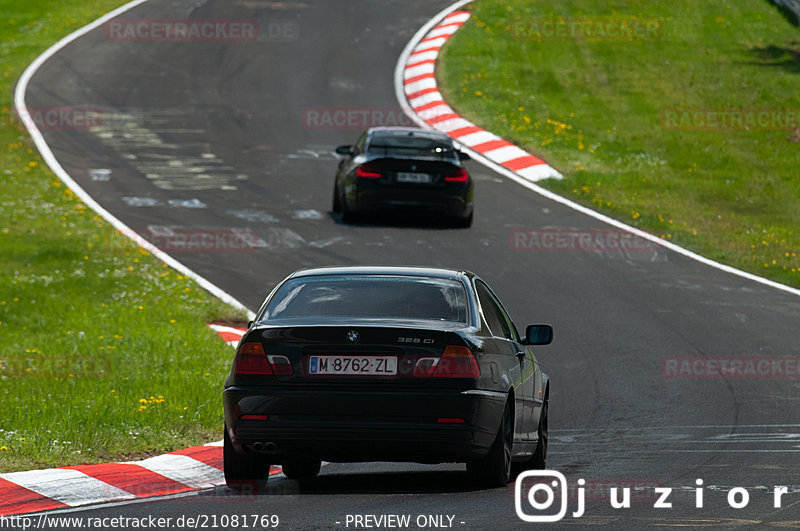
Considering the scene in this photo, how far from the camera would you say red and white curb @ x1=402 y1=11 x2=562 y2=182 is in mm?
26859

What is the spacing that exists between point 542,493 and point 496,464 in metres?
0.33

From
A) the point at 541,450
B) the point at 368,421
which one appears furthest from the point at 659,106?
the point at 368,421

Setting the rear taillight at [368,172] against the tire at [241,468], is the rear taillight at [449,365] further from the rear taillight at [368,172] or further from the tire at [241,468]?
the rear taillight at [368,172]

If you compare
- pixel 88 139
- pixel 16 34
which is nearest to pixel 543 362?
pixel 88 139

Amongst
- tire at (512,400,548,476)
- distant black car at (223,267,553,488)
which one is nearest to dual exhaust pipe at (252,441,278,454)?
distant black car at (223,267,553,488)

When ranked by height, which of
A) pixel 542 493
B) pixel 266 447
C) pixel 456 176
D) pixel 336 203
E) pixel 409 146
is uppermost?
pixel 266 447

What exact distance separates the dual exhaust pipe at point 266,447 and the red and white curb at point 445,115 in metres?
17.8

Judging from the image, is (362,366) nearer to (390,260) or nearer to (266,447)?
(266,447)

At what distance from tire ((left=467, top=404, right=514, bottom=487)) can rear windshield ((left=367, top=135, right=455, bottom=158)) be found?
1343 centimetres

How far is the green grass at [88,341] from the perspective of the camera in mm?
10570

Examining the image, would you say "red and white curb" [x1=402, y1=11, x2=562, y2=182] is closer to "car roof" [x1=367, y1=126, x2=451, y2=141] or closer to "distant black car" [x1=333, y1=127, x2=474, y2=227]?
"car roof" [x1=367, y1=126, x2=451, y2=141]

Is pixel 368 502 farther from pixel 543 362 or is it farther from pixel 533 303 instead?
pixel 533 303

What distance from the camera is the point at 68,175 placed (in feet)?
81.0

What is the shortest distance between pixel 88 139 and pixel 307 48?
9.88 metres
